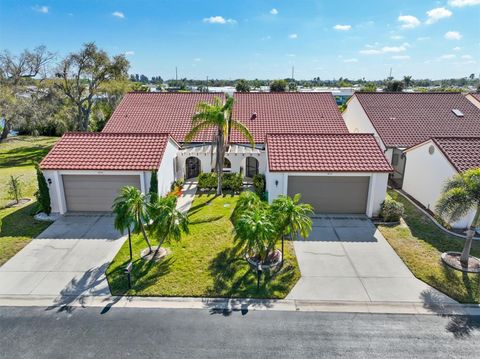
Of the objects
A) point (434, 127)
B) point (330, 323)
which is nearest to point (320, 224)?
point (330, 323)

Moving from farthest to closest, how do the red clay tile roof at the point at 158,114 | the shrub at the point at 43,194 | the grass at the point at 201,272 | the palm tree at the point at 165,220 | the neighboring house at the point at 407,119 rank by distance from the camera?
1. the red clay tile roof at the point at 158,114
2. the neighboring house at the point at 407,119
3. the shrub at the point at 43,194
4. the palm tree at the point at 165,220
5. the grass at the point at 201,272

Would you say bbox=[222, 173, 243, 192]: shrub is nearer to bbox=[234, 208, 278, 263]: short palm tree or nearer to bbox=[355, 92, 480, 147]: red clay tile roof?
bbox=[234, 208, 278, 263]: short palm tree

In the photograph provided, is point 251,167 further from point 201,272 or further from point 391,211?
point 201,272

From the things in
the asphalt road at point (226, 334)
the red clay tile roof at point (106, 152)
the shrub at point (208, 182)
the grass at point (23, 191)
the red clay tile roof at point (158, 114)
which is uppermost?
the red clay tile roof at point (158, 114)

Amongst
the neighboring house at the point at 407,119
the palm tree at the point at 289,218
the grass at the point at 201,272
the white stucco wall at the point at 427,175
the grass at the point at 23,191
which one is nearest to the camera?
the grass at the point at 201,272

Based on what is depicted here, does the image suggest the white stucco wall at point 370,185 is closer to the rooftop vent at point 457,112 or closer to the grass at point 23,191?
the grass at point 23,191

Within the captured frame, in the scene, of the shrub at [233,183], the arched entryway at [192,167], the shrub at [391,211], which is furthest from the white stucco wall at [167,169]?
the shrub at [391,211]
